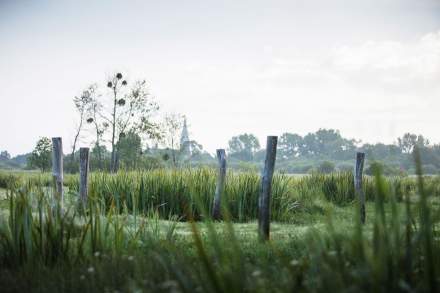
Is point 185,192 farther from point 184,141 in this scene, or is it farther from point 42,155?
point 184,141

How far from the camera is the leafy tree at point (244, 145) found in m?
109

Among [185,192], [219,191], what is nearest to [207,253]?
[219,191]

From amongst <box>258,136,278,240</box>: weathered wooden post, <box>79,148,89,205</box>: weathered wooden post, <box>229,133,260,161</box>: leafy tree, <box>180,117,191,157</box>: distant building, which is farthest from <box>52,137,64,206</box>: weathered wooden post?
<box>229,133,260,161</box>: leafy tree

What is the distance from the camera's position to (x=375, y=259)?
2.15 m

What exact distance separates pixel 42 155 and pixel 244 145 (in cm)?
8161

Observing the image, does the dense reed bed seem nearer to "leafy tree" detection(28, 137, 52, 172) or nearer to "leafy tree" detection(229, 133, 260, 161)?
"leafy tree" detection(28, 137, 52, 172)

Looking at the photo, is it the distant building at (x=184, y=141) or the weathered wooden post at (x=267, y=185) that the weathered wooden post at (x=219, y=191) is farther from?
the distant building at (x=184, y=141)

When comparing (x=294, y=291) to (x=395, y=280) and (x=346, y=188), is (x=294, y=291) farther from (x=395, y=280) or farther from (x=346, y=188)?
(x=346, y=188)

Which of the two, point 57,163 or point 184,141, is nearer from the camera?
point 57,163

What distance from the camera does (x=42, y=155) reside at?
30438 mm

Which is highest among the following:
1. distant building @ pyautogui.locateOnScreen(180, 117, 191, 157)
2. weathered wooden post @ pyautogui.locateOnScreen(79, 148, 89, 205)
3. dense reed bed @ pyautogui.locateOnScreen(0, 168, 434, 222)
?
distant building @ pyautogui.locateOnScreen(180, 117, 191, 157)

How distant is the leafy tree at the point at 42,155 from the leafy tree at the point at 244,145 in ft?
260

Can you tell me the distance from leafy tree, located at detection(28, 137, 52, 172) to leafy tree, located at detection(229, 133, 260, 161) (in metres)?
79.3

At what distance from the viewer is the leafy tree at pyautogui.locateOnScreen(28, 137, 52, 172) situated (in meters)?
Answer: 30.2
